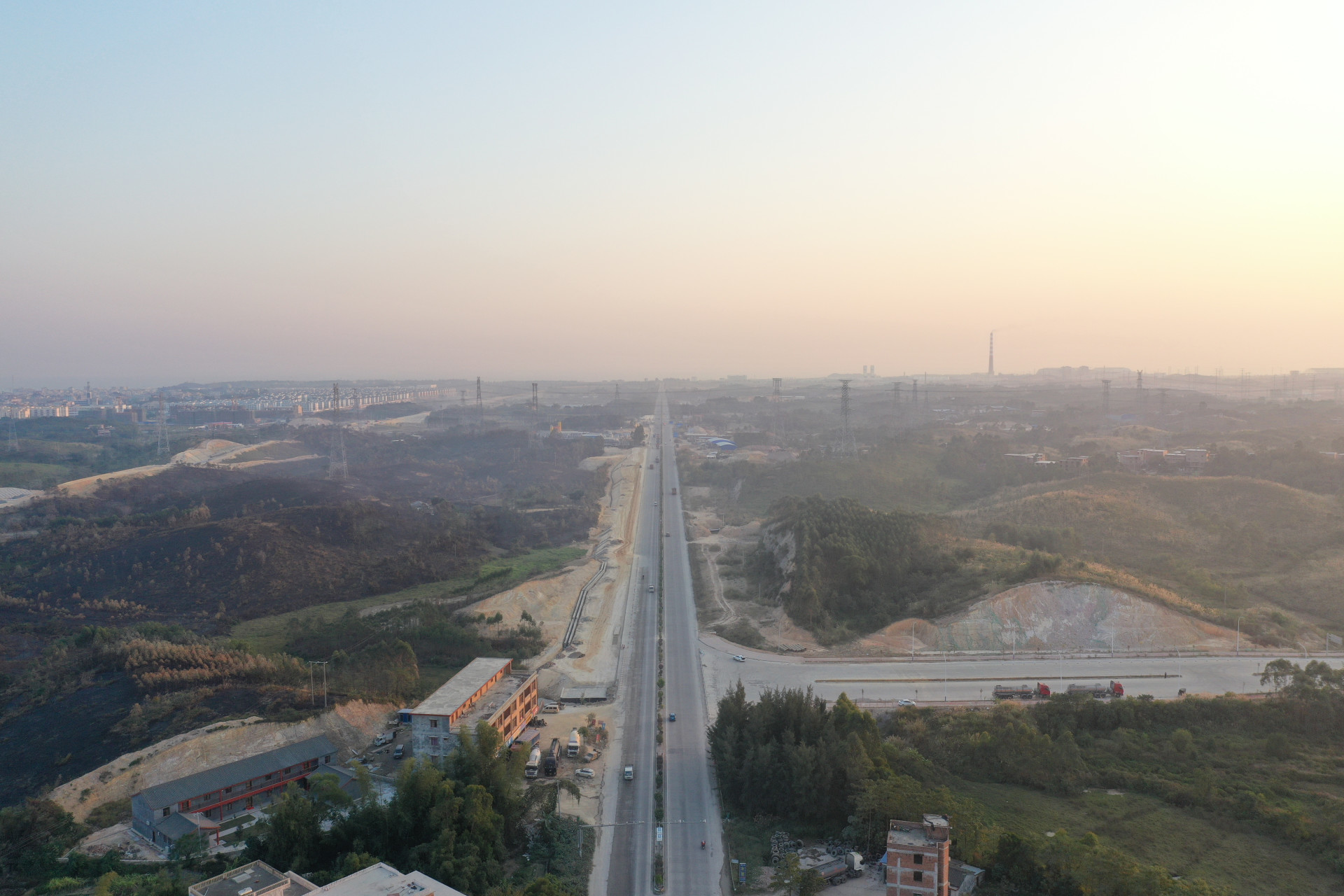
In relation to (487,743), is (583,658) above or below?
below

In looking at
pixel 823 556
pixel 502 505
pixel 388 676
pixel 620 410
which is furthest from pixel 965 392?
pixel 388 676

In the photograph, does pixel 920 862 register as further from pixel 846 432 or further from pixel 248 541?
pixel 846 432

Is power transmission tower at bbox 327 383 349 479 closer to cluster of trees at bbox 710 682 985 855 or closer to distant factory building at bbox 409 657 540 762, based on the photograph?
distant factory building at bbox 409 657 540 762

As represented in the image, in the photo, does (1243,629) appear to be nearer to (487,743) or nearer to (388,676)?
(487,743)

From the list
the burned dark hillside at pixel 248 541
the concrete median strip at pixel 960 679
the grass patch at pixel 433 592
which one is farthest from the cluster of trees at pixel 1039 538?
the burned dark hillside at pixel 248 541

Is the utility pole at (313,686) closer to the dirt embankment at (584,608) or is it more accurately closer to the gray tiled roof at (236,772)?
the gray tiled roof at (236,772)


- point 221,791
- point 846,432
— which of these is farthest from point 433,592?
point 846,432
